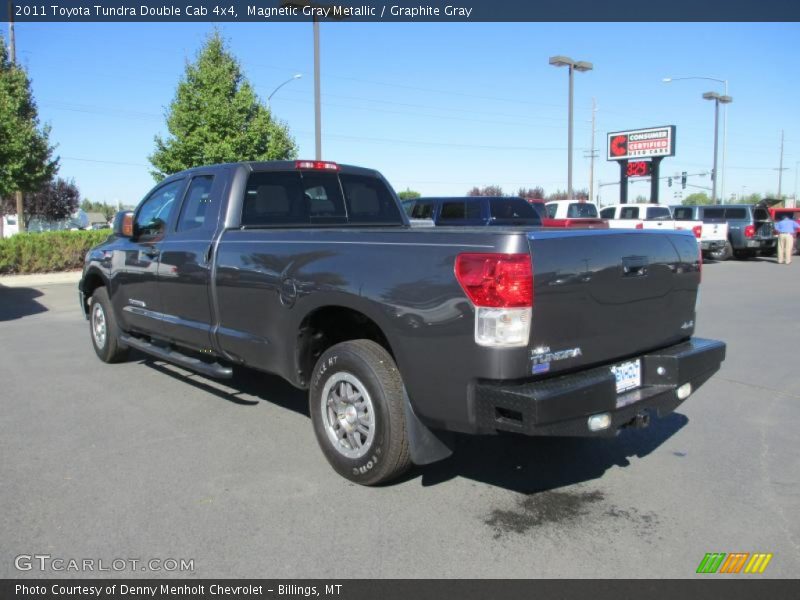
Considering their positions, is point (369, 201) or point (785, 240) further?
point (785, 240)

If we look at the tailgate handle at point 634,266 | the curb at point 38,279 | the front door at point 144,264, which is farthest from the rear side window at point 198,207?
the curb at point 38,279

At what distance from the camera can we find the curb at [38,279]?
52.4 feet

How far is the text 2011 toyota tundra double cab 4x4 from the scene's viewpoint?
124 inches

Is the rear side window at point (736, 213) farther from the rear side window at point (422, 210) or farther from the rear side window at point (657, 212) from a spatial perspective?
the rear side window at point (422, 210)

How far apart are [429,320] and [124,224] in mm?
4245

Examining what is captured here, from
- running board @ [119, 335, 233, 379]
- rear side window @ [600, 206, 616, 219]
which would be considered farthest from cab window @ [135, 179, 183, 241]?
rear side window @ [600, 206, 616, 219]

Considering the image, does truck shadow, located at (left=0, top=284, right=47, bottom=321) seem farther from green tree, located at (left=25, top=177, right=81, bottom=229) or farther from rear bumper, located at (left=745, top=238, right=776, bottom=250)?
green tree, located at (left=25, top=177, right=81, bottom=229)

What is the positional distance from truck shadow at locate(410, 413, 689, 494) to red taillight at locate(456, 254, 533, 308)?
140cm

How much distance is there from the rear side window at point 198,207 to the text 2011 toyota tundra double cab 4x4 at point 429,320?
0.03 m

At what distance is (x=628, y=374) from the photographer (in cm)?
370

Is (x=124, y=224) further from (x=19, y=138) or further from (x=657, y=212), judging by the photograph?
(x=657, y=212)

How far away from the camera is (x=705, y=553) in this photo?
3.16 meters

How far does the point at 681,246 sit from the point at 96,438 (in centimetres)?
425

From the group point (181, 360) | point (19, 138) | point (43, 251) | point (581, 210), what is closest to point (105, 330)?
point (181, 360)
